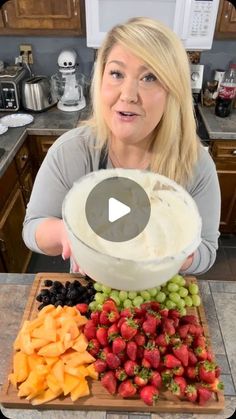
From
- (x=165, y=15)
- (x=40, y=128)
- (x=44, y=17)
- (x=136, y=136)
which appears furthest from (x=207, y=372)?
(x=44, y=17)

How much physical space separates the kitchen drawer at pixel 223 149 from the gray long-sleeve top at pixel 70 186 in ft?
3.39

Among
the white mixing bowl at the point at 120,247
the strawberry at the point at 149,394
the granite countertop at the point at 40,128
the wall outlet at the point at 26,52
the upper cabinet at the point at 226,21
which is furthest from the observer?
the wall outlet at the point at 26,52

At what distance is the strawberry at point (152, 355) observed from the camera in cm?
74

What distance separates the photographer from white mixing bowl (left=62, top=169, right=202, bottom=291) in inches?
21.7

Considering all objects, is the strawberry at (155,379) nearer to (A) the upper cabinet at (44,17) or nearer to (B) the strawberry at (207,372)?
(B) the strawberry at (207,372)

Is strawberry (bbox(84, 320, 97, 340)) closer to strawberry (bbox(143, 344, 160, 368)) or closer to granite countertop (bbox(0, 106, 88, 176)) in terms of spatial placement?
strawberry (bbox(143, 344, 160, 368))

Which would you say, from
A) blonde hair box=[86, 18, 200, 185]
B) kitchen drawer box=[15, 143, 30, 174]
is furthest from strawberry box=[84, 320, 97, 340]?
kitchen drawer box=[15, 143, 30, 174]

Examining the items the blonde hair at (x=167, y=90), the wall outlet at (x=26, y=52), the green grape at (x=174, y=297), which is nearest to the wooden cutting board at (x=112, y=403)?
the green grape at (x=174, y=297)

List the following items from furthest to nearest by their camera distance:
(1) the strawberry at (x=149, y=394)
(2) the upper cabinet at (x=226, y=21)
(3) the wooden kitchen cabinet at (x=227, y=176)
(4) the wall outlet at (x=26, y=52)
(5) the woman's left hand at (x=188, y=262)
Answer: (4) the wall outlet at (x=26, y=52) → (3) the wooden kitchen cabinet at (x=227, y=176) → (2) the upper cabinet at (x=226, y=21) → (5) the woman's left hand at (x=188, y=262) → (1) the strawberry at (x=149, y=394)

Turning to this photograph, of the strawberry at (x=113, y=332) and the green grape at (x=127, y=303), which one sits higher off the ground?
the strawberry at (x=113, y=332)

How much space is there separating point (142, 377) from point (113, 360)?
0.07 meters

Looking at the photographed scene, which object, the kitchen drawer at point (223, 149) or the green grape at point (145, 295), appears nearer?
the green grape at point (145, 295)

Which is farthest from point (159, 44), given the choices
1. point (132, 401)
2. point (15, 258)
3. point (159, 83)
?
point (15, 258)

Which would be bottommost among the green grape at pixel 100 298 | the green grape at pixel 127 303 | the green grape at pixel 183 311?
the green grape at pixel 183 311
